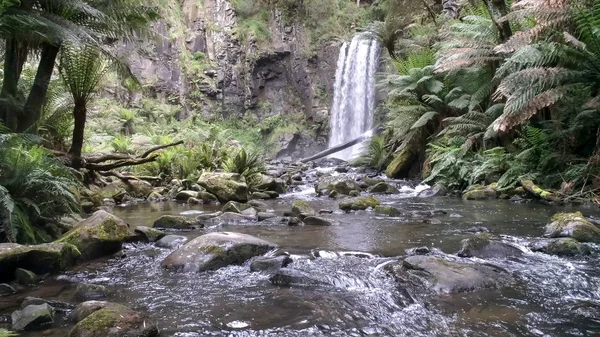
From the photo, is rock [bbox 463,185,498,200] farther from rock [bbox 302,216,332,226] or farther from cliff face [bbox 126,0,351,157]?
cliff face [bbox 126,0,351,157]

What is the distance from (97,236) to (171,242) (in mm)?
783

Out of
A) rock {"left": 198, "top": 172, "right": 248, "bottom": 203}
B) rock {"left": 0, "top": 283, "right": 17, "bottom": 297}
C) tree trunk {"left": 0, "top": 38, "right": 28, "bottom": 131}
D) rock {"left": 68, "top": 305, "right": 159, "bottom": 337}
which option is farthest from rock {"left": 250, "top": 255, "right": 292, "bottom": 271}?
rock {"left": 198, "top": 172, "right": 248, "bottom": 203}

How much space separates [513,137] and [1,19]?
866cm

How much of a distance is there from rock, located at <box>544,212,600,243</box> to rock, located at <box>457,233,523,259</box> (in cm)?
77

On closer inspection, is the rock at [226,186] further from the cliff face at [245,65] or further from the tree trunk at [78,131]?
the cliff face at [245,65]

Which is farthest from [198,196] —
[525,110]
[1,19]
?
[525,110]

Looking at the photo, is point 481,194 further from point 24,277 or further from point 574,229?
point 24,277

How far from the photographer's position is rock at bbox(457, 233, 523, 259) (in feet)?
13.7

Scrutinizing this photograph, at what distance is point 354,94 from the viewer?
20891mm

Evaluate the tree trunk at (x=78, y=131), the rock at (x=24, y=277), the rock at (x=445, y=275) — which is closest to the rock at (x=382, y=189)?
the tree trunk at (x=78, y=131)

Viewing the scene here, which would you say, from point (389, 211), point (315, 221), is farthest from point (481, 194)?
point (315, 221)

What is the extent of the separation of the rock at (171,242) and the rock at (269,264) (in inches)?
48.6

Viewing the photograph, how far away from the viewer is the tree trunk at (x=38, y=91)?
6145mm

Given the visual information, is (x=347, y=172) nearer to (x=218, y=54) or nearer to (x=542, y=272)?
(x=542, y=272)
